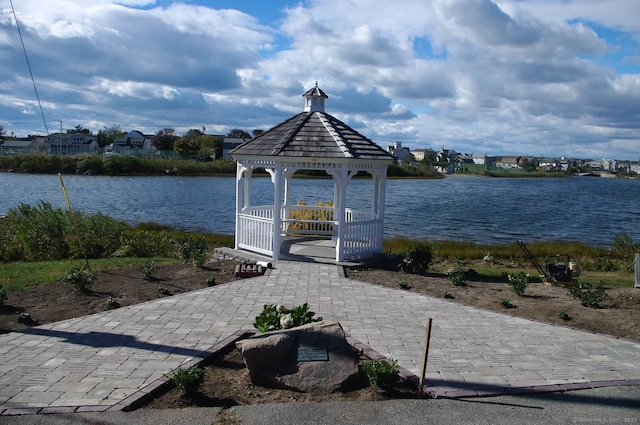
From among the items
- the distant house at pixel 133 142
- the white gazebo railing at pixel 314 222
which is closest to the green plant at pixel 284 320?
the white gazebo railing at pixel 314 222

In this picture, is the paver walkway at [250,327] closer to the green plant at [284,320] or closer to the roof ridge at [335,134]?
the green plant at [284,320]

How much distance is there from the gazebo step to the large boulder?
5295 millimetres

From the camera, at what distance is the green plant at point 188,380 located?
17.7 ft

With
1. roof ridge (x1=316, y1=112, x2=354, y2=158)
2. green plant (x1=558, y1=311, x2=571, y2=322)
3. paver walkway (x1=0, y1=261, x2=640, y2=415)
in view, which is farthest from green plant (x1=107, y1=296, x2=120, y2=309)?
green plant (x1=558, y1=311, x2=571, y2=322)

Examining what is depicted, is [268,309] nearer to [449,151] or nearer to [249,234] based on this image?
[249,234]

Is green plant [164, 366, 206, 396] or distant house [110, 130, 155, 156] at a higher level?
distant house [110, 130, 155, 156]

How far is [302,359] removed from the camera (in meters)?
5.80

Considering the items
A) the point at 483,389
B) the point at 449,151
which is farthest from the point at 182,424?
the point at 449,151

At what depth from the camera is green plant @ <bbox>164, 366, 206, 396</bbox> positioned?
5.39 meters

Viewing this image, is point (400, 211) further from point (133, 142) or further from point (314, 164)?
point (133, 142)

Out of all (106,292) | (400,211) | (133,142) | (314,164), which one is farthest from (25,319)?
(133,142)

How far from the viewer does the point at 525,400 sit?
5.64 m

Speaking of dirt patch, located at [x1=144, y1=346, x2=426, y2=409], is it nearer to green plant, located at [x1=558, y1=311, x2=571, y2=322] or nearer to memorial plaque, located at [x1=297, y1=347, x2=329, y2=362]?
memorial plaque, located at [x1=297, y1=347, x2=329, y2=362]

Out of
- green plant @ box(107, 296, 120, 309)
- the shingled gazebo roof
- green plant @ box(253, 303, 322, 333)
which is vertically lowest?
green plant @ box(107, 296, 120, 309)
